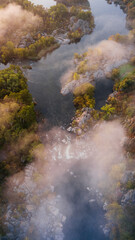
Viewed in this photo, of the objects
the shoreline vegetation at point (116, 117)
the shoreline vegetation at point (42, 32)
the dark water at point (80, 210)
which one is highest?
the shoreline vegetation at point (42, 32)

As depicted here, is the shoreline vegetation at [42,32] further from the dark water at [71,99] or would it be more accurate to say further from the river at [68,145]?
the dark water at [71,99]

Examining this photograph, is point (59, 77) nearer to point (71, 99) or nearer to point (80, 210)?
point (71, 99)

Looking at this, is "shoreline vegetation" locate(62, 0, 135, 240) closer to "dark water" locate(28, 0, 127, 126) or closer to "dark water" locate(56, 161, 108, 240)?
"dark water" locate(56, 161, 108, 240)

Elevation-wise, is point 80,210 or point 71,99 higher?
point 71,99

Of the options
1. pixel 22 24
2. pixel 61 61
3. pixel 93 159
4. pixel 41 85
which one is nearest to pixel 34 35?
pixel 22 24

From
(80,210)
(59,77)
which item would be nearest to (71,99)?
(59,77)

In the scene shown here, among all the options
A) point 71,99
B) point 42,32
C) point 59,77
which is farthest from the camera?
point 42,32

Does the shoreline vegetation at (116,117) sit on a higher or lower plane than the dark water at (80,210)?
higher

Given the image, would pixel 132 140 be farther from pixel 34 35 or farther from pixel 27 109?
pixel 34 35

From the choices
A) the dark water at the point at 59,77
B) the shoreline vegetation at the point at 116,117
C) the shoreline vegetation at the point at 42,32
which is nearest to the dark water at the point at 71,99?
the dark water at the point at 59,77
